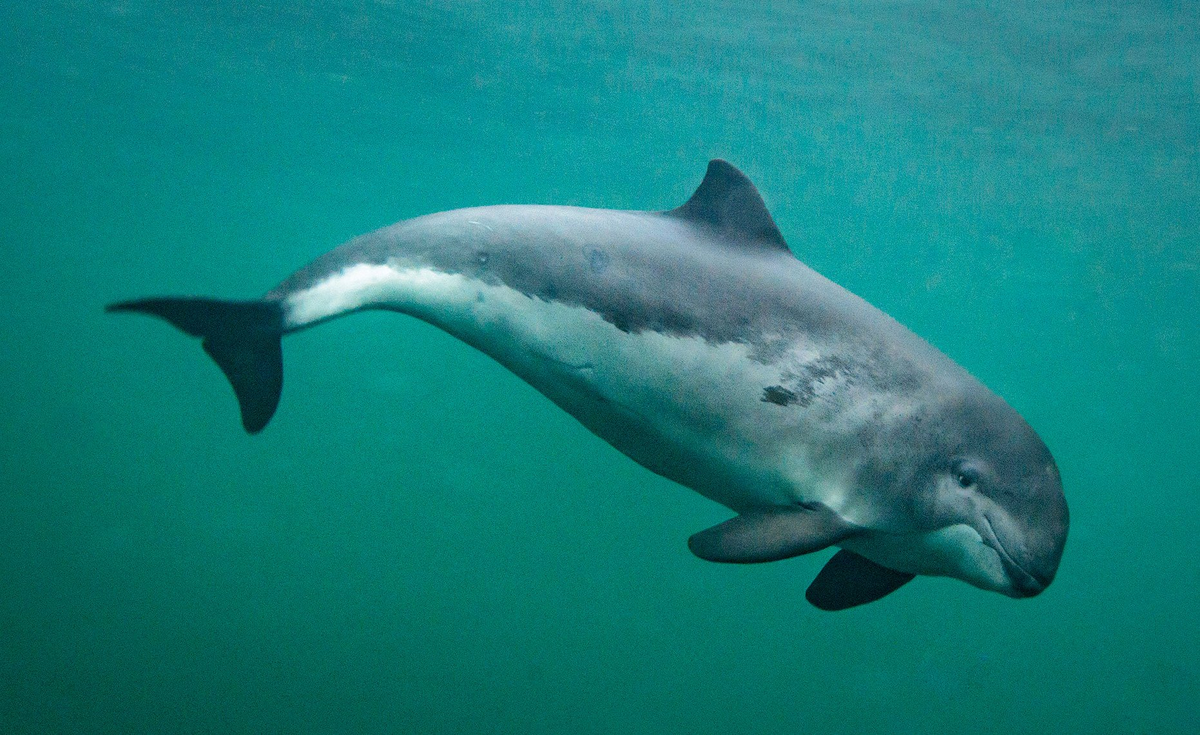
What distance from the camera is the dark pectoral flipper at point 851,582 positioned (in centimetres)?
348

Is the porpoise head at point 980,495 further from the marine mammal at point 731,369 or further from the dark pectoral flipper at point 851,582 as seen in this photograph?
the dark pectoral flipper at point 851,582

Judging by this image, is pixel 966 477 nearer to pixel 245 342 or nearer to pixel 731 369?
pixel 731 369

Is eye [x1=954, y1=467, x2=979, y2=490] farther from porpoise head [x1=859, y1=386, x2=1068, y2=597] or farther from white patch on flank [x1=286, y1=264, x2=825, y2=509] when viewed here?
white patch on flank [x1=286, y1=264, x2=825, y2=509]

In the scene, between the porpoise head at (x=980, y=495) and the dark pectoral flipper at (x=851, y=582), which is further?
the dark pectoral flipper at (x=851, y=582)

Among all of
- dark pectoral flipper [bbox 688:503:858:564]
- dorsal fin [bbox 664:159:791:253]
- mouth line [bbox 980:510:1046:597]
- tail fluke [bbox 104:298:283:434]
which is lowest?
tail fluke [bbox 104:298:283:434]

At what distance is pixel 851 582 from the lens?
3533mm

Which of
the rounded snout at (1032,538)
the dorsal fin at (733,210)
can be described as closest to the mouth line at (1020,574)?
the rounded snout at (1032,538)

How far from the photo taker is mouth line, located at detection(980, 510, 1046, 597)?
278 centimetres

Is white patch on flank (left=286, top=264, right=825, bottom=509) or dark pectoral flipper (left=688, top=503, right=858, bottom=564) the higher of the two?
white patch on flank (left=286, top=264, right=825, bottom=509)

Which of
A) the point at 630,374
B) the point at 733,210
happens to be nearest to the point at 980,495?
the point at 630,374

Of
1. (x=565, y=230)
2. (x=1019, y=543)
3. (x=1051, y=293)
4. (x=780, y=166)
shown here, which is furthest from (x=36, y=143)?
(x=1051, y=293)

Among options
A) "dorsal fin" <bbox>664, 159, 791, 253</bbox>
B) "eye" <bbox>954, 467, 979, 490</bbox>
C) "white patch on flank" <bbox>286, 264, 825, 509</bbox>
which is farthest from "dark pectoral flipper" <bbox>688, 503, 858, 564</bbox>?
"dorsal fin" <bbox>664, 159, 791, 253</bbox>

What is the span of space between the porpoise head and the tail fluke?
3.08 meters

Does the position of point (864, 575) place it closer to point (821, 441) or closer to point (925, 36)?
point (821, 441)
